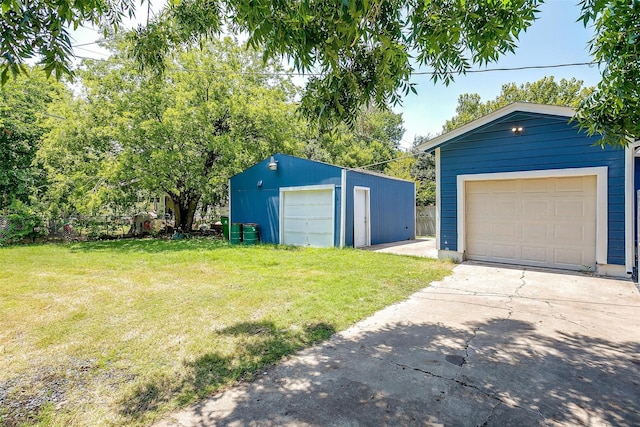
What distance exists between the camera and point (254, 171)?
11578mm

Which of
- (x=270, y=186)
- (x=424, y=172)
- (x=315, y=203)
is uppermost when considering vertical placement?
(x=424, y=172)

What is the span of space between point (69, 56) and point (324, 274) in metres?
4.89

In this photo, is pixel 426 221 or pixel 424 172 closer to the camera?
pixel 426 221

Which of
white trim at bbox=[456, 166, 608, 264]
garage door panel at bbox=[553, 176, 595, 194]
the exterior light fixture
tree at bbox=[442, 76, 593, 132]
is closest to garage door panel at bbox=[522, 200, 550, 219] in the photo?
garage door panel at bbox=[553, 176, 595, 194]

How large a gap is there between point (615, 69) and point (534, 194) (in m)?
4.54

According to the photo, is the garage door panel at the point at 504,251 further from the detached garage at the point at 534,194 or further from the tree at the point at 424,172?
the tree at the point at 424,172

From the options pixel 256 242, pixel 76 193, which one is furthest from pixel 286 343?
pixel 76 193

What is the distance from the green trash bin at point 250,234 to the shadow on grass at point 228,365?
24.9 ft

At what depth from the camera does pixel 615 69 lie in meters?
2.79

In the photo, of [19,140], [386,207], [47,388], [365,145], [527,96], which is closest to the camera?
[47,388]

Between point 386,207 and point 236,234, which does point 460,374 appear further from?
point 236,234

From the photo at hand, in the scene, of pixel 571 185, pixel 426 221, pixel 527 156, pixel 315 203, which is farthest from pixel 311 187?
pixel 426 221

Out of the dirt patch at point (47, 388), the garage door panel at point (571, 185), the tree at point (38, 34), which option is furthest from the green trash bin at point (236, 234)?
the tree at point (38, 34)

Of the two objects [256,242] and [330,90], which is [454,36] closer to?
[330,90]
